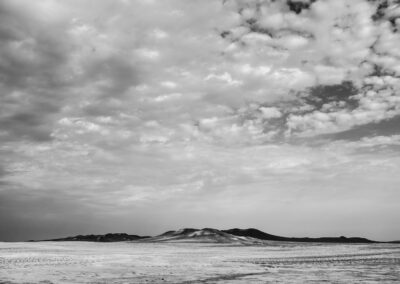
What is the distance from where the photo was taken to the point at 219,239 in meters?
112

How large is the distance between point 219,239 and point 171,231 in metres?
37.1

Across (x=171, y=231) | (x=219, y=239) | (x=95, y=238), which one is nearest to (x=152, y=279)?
(x=219, y=239)

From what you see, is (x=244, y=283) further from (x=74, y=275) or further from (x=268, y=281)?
(x=74, y=275)

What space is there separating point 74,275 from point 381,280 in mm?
13868

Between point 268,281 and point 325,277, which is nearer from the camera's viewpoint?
point 268,281

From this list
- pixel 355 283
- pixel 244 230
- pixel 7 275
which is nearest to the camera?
pixel 355 283

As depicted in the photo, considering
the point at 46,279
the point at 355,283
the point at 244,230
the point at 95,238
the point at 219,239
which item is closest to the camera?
the point at 355,283

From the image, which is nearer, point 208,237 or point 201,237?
point 208,237

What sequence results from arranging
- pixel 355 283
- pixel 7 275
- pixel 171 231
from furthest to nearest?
pixel 171 231 → pixel 7 275 → pixel 355 283

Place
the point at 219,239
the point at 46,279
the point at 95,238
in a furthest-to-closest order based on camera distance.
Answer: the point at 95,238, the point at 219,239, the point at 46,279

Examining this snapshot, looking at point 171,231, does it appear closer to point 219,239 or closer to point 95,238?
point 219,239

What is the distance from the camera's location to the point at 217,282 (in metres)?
16.8

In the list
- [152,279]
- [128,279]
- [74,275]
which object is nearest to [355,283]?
[152,279]

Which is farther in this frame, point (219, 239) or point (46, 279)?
point (219, 239)
